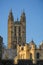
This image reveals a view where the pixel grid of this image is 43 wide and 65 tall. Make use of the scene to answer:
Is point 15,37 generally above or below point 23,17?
below

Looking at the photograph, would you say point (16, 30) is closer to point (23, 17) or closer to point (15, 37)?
point (15, 37)

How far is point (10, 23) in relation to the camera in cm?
12006

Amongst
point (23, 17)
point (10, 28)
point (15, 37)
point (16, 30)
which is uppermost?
point (23, 17)

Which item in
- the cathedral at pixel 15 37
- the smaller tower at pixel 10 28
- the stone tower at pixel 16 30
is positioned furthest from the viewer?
the smaller tower at pixel 10 28

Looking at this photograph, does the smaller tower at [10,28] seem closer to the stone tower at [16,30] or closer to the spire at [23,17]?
the stone tower at [16,30]

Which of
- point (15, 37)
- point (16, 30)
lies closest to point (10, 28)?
point (16, 30)

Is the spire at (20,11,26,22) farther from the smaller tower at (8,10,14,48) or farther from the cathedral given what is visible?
the smaller tower at (8,10,14,48)

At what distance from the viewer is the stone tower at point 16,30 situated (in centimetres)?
11644

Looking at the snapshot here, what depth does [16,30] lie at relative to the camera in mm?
118938

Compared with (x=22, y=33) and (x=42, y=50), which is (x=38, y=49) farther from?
(x=22, y=33)

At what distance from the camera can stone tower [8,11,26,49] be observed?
4584 inches

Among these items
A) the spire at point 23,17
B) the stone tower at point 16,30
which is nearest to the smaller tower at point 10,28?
the stone tower at point 16,30

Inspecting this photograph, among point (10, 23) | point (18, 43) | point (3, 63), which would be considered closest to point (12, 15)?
point (10, 23)

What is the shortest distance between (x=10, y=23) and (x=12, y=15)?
2.84 meters
